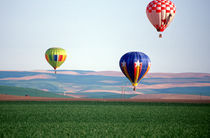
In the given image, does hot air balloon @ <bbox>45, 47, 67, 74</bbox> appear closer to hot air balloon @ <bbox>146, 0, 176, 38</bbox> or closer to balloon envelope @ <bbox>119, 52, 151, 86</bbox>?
balloon envelope @ <bbox>119, 52, 151, 86</bbox>

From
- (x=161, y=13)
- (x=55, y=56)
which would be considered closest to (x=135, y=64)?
(x=161, y=13)

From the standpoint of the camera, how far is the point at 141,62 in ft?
189

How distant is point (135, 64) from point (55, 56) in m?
20.9

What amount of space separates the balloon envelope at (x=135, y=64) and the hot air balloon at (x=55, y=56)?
17.3 meters

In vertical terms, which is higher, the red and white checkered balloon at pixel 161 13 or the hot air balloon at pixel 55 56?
the red and white checkered balloon at pixel 161 13

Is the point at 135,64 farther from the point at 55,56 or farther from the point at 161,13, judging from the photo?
the point at 55,56

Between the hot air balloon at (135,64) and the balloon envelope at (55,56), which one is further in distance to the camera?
the balloon envelope at (55,56)

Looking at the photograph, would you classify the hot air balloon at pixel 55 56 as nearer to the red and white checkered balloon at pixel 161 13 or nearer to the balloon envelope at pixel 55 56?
the balloon envelope at pixel 55 56

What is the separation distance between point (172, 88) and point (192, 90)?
38.1ft

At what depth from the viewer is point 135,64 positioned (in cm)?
5722

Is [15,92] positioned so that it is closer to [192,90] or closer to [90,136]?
[90,136]

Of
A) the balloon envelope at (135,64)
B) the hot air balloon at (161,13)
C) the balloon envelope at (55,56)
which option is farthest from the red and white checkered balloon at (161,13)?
the balloon envelope at (55,56)

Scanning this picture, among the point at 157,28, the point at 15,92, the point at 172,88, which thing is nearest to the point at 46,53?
the point at 157,28

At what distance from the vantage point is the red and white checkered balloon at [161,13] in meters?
48.3
